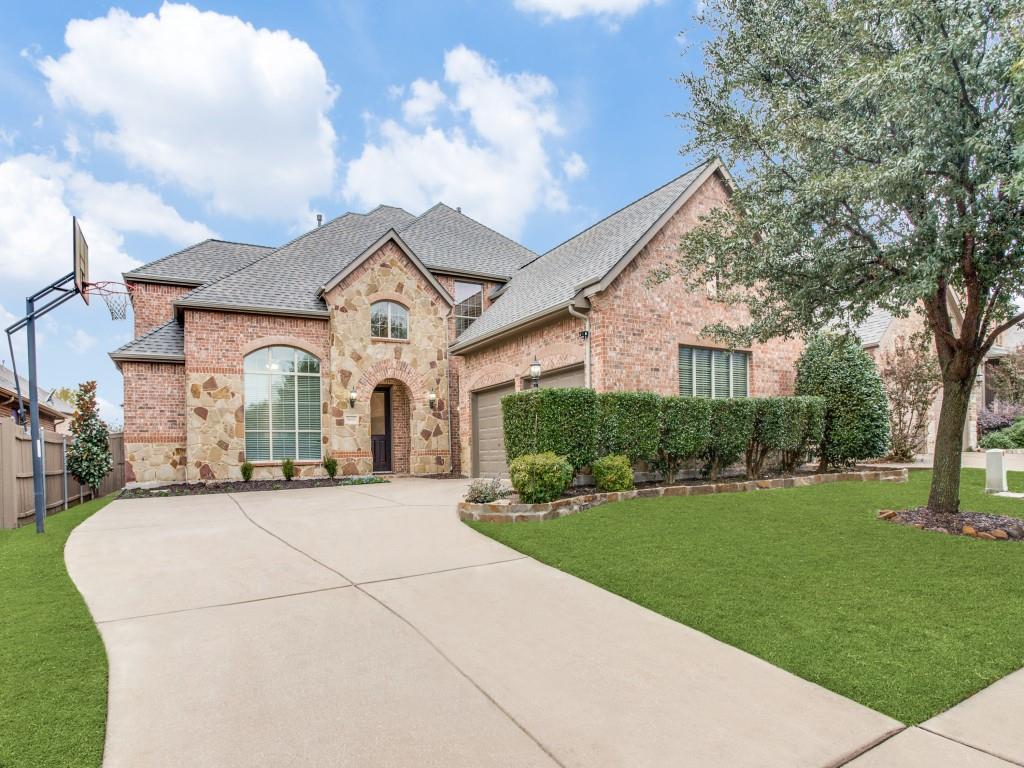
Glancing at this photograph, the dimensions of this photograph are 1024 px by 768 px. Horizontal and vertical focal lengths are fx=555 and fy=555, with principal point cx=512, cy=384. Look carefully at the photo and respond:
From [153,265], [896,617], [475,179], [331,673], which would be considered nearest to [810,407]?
[896,617]

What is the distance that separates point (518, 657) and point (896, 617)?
291 cm

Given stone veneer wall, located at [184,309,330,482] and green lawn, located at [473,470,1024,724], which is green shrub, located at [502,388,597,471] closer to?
green lawn, located at [473,470,1024,724]

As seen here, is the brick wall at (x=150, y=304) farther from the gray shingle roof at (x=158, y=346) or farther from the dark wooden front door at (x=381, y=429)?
the dark wooden front door at (x=381, y=429)

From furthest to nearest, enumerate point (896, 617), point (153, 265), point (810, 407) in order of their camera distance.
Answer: point (153, 265) < point (810, 407) < point (896, 617)

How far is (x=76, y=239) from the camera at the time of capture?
30.0ft

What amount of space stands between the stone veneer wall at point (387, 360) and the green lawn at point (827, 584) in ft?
30.6

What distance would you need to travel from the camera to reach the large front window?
1873 centimetres

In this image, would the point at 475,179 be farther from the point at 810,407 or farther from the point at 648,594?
the point at 648,594

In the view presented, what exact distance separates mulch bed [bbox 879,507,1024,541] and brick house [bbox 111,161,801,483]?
→ 527 centimetres

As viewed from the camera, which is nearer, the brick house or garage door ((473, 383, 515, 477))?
the brick house

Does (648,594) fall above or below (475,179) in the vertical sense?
below

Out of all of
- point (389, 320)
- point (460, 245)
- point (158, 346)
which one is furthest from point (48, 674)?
point (460, 245)

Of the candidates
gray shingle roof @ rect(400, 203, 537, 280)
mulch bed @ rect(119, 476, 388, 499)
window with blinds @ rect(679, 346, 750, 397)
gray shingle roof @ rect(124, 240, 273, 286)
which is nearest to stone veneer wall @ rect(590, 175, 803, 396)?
window with blinds @ rect(679, 346, 750, 397)

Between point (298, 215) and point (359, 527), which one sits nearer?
point (359, 527)
